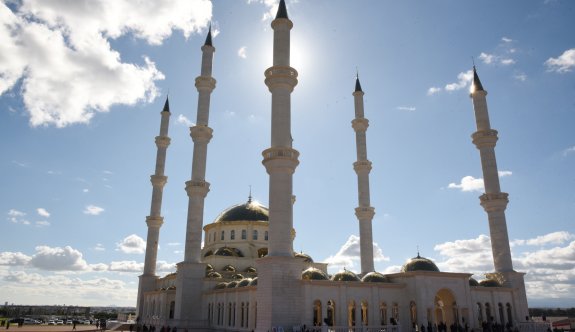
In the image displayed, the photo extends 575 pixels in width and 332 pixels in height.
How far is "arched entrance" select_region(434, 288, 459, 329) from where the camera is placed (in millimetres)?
27511

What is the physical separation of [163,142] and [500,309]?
1245 inches

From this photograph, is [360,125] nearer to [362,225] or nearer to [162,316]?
[362,225]

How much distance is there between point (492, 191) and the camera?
3247 cm

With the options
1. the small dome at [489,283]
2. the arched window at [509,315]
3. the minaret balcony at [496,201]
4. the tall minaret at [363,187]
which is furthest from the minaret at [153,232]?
the arched window at [509,315]

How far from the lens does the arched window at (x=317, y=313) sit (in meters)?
24.9

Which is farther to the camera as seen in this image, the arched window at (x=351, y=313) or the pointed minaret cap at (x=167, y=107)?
the pointed minaret cap at (x=167, y=107)

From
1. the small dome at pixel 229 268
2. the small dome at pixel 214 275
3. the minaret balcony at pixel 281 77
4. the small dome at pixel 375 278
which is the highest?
the minaret balcony at pixel 281 77

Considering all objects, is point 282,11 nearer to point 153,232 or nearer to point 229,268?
point 229,268

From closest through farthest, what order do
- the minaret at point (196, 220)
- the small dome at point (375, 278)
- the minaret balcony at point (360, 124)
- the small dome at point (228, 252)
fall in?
the small dome at point (375, 278) < the minaret at point (196, 220) < the minaret balcony at point (360, 124) < the small dome at point (228, 252)

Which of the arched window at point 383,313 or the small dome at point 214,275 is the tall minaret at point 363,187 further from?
the small dome at point 214,275

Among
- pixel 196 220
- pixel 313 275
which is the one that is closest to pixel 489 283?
pixel 313 275

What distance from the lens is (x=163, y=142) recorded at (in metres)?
43.4

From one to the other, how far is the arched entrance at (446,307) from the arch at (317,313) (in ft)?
25.8

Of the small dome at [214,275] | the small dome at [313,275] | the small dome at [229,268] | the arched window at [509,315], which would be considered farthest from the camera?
A: the small dome at [229,268]
